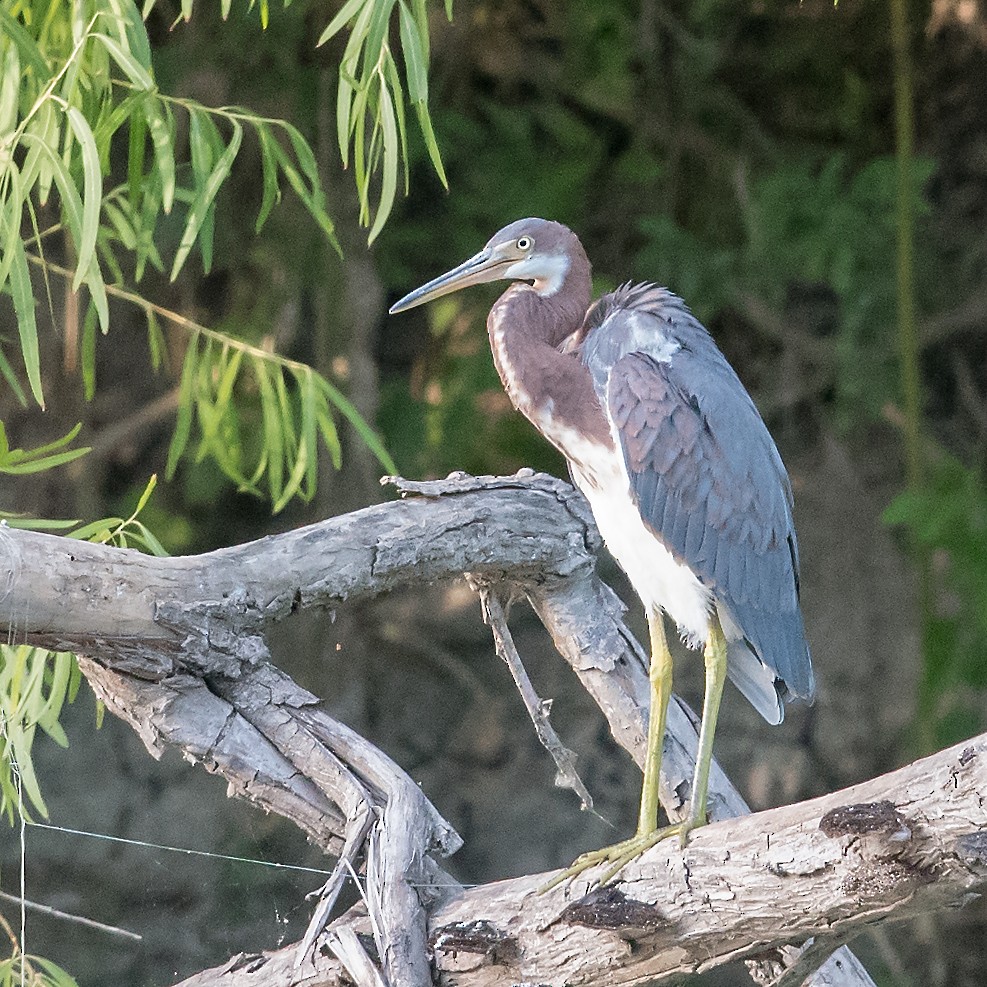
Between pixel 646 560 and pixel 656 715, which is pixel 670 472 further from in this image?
pixel 656 715

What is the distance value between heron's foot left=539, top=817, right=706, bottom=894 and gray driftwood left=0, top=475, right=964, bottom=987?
21mm

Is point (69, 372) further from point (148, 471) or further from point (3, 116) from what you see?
point (3, 116)

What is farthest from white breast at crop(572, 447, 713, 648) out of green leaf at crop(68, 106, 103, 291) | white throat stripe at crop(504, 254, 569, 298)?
green leaf at crop(68, 106, 103, 291)

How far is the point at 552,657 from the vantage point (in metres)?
2.73

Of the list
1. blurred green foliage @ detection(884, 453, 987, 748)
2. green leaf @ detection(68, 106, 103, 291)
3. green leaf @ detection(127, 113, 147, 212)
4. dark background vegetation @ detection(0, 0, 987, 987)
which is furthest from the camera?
dark background vegetation @ detection(0, 0, 987, 987)

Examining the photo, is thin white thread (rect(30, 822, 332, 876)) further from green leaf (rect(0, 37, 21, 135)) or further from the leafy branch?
green leaf (rect(0, 37, 21, 135))

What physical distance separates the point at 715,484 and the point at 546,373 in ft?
0.63

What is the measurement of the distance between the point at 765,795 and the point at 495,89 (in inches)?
58.5

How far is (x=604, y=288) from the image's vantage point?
2.34 m

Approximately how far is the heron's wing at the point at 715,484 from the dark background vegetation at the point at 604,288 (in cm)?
91

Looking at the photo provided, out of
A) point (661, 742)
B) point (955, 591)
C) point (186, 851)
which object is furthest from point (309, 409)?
point (955, 591)

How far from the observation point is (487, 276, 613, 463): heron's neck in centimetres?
129

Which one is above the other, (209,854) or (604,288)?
(604,288)

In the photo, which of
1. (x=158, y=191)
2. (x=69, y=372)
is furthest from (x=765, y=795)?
(x=158, y=191)
